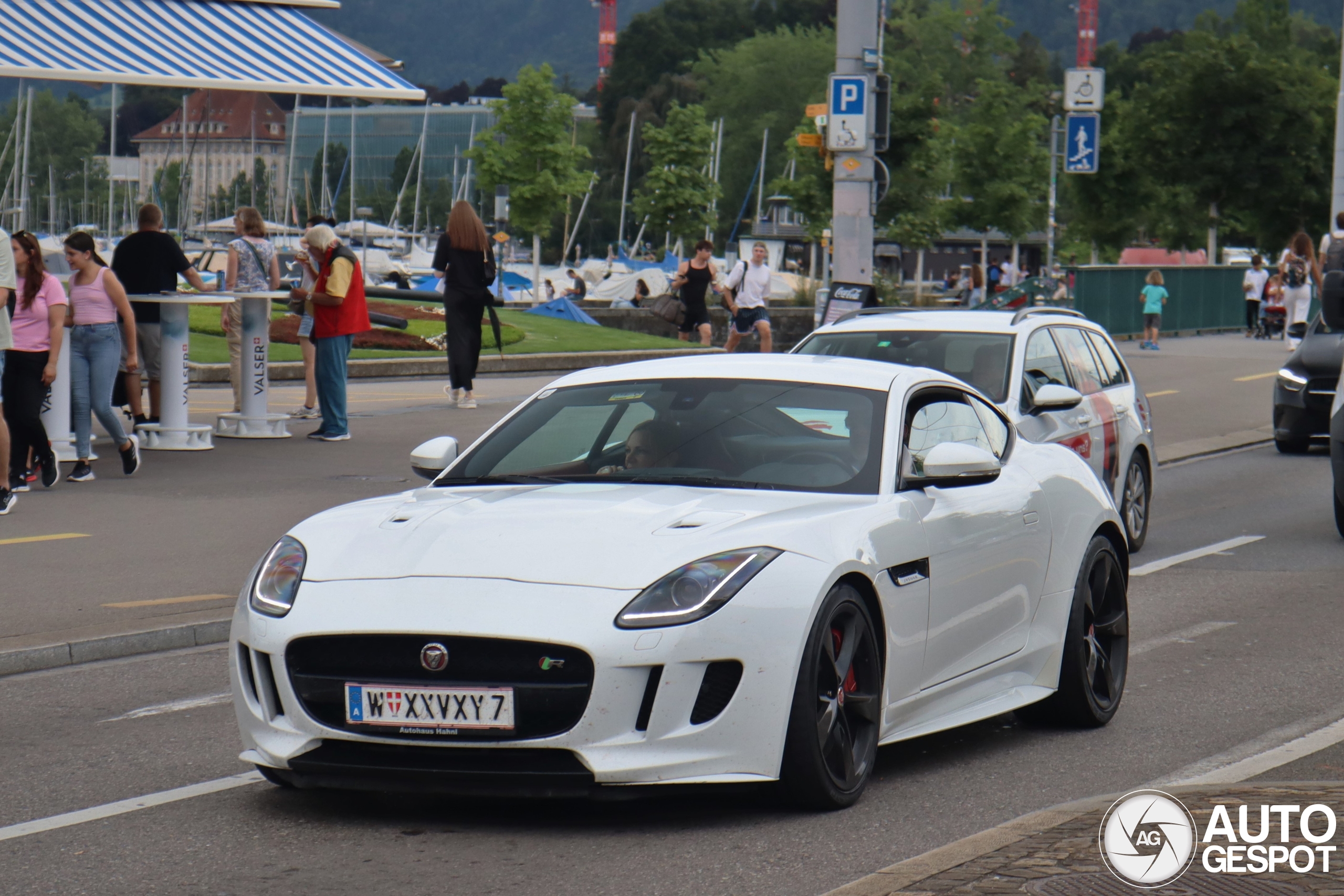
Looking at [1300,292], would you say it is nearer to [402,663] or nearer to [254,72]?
[254,72]

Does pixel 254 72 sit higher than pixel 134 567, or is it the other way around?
pixel 254 72

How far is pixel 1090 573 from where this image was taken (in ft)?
23.0

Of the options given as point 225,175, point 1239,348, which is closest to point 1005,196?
point 1239,348

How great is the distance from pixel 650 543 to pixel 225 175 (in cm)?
2432

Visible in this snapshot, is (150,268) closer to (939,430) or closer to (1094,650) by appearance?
(939,430)

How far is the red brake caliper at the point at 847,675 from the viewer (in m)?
5.41

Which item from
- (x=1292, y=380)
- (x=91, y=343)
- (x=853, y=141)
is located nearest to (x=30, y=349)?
(x=91, y=343)

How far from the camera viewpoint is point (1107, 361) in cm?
1264

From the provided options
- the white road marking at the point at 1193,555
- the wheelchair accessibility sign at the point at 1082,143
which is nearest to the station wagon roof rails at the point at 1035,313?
the white road marking at the point at 1193,555

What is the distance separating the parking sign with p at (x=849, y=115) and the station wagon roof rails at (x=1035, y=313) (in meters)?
5.19

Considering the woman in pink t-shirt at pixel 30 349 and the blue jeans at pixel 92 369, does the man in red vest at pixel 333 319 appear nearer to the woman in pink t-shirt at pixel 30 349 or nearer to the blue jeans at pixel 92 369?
the blue jeans at pixel 92 369

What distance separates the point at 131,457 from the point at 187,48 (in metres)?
4.34

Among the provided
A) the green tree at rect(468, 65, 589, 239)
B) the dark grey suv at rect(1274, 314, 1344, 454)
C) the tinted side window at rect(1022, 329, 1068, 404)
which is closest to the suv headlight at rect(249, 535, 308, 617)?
the tinted side window at rect(1022, 329, 1068, 404)

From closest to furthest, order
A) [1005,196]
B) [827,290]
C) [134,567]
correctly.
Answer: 1. [134,567]
2. [827,290]
3. [1005,196]
